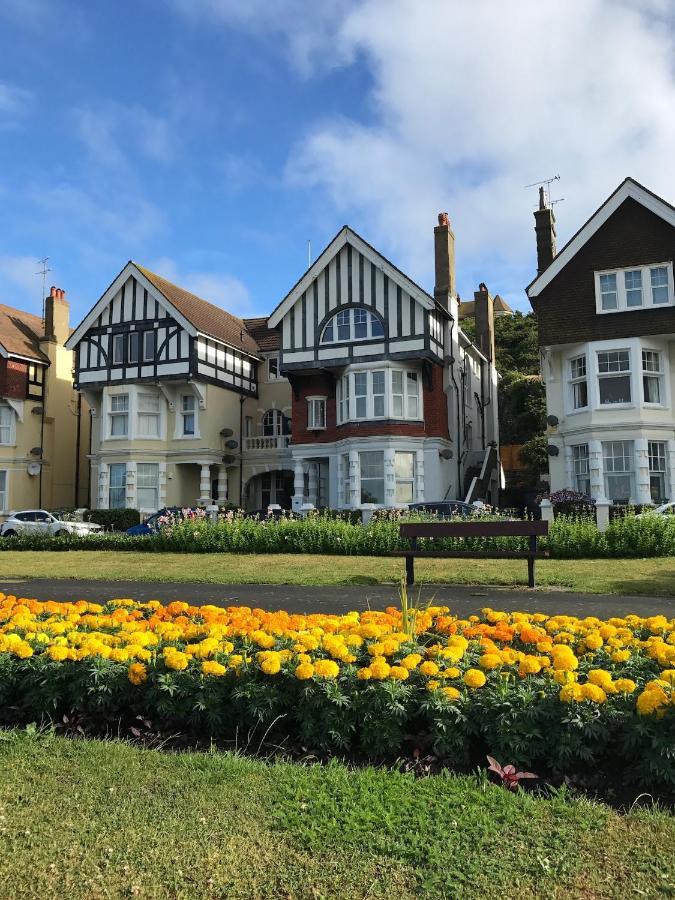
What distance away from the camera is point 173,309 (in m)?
33.4

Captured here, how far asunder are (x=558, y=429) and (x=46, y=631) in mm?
23513

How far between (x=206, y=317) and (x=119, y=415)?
6.54 meters

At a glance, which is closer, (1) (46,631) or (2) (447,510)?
(1) (46,631)

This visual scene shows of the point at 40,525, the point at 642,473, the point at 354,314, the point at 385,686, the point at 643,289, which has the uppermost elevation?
the point at 354,314

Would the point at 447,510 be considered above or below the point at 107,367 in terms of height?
below

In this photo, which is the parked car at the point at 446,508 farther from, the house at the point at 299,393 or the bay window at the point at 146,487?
the bay window at the point at 146,487

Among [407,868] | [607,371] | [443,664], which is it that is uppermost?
[607,371]

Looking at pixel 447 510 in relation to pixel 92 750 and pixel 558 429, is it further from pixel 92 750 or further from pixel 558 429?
pixel 92 750

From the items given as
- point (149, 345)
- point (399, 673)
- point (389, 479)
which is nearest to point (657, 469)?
point (389, 479)

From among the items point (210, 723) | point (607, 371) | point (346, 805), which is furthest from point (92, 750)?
point (607, 371)

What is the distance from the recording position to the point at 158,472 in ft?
112

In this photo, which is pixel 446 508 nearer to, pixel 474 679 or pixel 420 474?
pixel 420 474

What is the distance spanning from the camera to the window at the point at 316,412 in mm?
31734

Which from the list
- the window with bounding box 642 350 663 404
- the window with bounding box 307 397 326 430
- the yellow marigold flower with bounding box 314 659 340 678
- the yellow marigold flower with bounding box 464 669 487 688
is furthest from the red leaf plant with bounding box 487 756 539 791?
the window with bounding box 307 397 326 430
